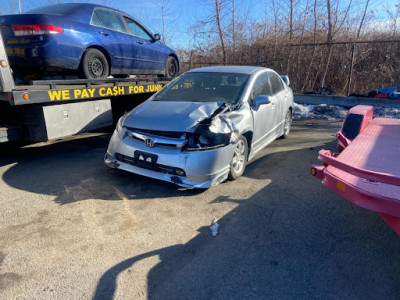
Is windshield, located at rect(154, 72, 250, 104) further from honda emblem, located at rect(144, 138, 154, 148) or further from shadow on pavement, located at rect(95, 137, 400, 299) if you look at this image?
shadow on pavement, located at rect(95, 137, 400, 299)

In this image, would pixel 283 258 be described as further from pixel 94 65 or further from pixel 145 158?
pixel 94 65

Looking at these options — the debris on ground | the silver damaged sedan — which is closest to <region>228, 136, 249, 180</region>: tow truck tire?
the silver damaged sedan

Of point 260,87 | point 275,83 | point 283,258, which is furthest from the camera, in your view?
point 275,83

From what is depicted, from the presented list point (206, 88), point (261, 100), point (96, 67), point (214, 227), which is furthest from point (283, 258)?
point (96, 67)

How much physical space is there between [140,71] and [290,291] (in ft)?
20.0

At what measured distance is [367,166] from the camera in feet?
9.84

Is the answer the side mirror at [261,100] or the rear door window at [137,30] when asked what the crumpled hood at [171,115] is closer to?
the side mirror at [261,100]

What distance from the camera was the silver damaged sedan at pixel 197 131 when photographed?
3609 millimetres

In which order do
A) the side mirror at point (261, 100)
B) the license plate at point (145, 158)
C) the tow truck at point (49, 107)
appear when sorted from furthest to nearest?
the side mirror at point (261, 100)
the tow truck at point (49, 107)
the license plate at point (145, 158)

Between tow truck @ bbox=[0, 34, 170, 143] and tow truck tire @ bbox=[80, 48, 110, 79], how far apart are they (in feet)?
1.57

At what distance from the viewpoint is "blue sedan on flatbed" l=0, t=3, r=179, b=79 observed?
4.57 meters

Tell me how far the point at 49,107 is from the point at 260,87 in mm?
3371

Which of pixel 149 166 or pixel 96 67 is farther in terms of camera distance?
pixel 96 67

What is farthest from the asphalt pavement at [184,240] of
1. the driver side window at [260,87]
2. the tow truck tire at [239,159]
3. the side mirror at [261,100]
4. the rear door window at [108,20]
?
the rear door window at [108,20]
